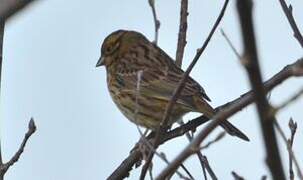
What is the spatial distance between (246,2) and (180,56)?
14.6 ft

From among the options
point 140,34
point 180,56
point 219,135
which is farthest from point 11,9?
point 140,34

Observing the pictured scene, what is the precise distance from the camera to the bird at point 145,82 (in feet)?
20.0

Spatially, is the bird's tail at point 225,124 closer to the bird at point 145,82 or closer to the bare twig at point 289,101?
the bird at point 145,82

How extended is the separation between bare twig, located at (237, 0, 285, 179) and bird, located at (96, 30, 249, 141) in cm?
388

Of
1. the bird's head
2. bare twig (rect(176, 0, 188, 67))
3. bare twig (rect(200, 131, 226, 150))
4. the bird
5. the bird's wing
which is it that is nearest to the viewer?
bare twig (rect(200, 131, 226, 150))

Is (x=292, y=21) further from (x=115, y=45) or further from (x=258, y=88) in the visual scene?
(x=115, y=45)

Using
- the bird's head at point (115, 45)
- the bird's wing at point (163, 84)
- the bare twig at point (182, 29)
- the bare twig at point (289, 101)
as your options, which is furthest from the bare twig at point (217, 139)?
the bird's head at point (115, 45)

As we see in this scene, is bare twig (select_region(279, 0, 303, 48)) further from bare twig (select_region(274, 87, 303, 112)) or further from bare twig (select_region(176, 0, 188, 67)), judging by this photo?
bare twig (select_region(274, 87, 303, 112))

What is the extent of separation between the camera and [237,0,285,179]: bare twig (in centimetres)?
135

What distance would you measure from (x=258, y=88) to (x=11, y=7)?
0.68m

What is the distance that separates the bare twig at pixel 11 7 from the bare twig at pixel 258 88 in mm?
570

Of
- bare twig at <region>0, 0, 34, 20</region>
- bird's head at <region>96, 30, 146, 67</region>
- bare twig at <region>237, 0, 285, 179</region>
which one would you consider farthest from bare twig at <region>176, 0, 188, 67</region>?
bare twig at <region>237, 0, 285, 179</region>

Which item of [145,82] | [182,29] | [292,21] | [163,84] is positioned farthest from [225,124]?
[292,21]

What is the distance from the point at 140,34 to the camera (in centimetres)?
848
